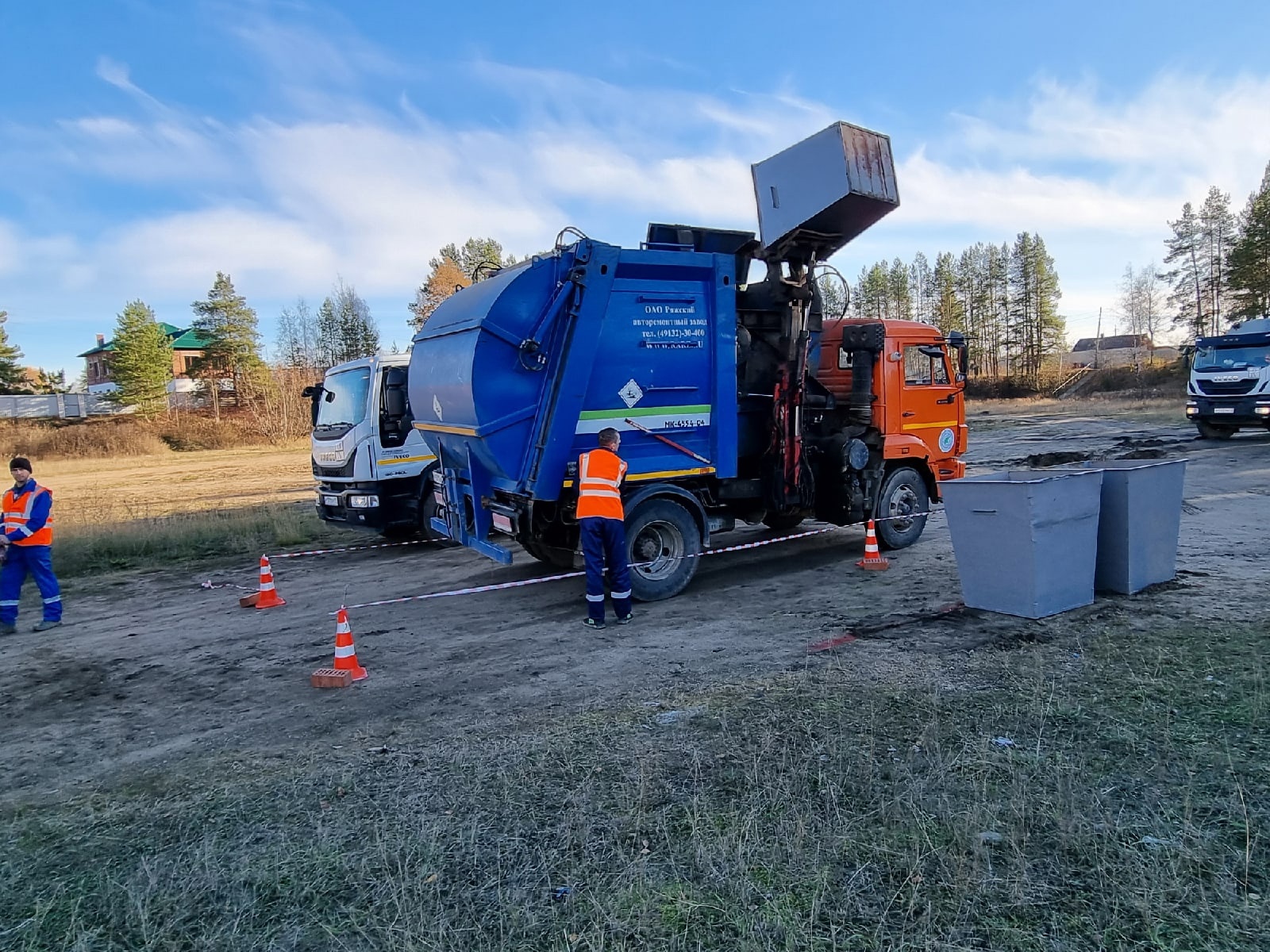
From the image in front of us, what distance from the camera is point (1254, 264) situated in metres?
45.9

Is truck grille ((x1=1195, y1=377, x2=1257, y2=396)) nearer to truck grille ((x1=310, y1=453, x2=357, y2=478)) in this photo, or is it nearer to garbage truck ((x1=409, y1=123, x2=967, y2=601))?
garbage truck ((x1=409, y1=123, x2=967, y2=601))

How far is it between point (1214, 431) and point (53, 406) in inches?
2611

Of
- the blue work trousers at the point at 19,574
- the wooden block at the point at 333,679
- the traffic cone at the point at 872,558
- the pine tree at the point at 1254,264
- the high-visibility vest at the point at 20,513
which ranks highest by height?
the pine tree at the point at 1254,264

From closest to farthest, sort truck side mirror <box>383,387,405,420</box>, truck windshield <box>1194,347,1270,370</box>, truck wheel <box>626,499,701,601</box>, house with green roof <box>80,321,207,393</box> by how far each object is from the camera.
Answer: truck wheel <box>626,499,701,601</box>
truck side mirror <box>383,387,405,420</box>
truck windshield <box>1194,347,1270,370</box>
house with green roof <box>80,321,207,393</box>

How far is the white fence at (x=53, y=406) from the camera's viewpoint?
54.3m

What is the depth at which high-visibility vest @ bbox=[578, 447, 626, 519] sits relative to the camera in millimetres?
6605

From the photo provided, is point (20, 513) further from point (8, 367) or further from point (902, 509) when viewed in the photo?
point (8, 367)

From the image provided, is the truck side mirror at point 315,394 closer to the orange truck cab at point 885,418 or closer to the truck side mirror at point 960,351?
the orange truck cab at point 885,418

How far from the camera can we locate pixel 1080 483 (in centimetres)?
627

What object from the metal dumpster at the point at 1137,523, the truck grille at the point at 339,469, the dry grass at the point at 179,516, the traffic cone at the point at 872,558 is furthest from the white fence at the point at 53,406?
the metal dumpster at the point at 1137,523

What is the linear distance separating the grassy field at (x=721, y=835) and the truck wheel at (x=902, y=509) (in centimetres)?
442

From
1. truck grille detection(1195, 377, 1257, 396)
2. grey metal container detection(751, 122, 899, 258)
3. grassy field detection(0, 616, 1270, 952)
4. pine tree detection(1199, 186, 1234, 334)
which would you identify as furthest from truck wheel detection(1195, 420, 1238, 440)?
pine tree detection(1199, 186, 1234, 334)

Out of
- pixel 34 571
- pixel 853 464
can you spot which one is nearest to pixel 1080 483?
pixel 853 464

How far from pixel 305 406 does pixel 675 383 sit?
176 ft
